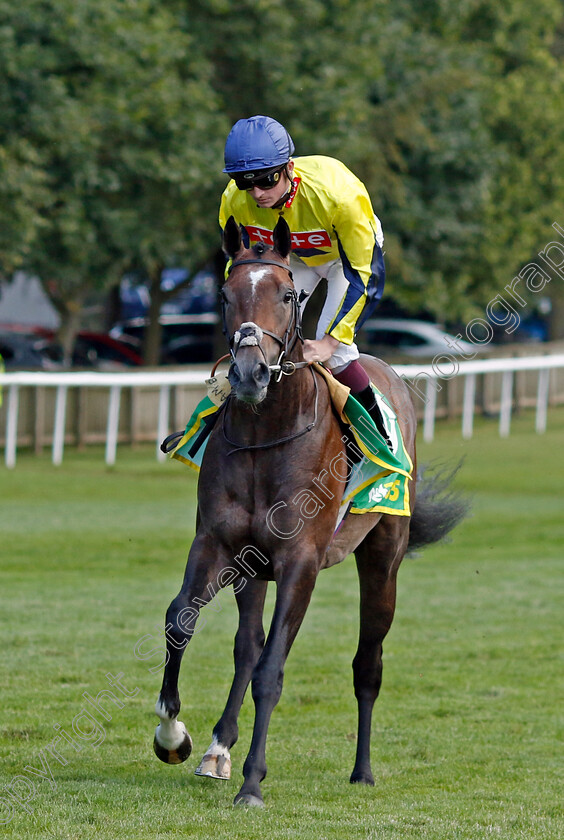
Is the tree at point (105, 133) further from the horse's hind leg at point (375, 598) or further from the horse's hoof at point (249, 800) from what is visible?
the horse's hoof at point (249, 800)

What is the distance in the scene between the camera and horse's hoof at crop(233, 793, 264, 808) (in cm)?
435

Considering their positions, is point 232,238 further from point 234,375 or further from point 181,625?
point 181,625

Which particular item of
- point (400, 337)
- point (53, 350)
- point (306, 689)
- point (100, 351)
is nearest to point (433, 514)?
point (306, 689)

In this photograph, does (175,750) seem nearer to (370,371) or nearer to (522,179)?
(370,371)

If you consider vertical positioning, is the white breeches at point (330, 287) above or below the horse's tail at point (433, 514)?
above

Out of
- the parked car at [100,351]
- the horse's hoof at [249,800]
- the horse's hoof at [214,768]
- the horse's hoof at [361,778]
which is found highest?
the horse's hoof at [249,800]

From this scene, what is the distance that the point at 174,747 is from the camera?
462 centimetres

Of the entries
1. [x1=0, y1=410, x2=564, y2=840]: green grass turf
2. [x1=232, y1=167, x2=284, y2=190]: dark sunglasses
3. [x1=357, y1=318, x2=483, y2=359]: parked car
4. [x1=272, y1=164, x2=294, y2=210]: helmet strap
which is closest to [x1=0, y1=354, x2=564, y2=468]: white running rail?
[x1=0, y1=410, x2=564, y2=840]: green grass turf

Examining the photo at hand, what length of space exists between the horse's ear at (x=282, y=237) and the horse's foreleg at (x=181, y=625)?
3.59 feet

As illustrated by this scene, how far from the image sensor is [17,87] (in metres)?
17.0

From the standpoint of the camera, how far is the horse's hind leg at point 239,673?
4.81 meters

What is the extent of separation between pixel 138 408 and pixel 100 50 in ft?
16.8

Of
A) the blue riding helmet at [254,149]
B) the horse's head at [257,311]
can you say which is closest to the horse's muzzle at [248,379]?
the horse's head at [257,311]

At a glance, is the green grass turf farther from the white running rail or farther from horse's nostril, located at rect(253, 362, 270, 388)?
the white running rail
